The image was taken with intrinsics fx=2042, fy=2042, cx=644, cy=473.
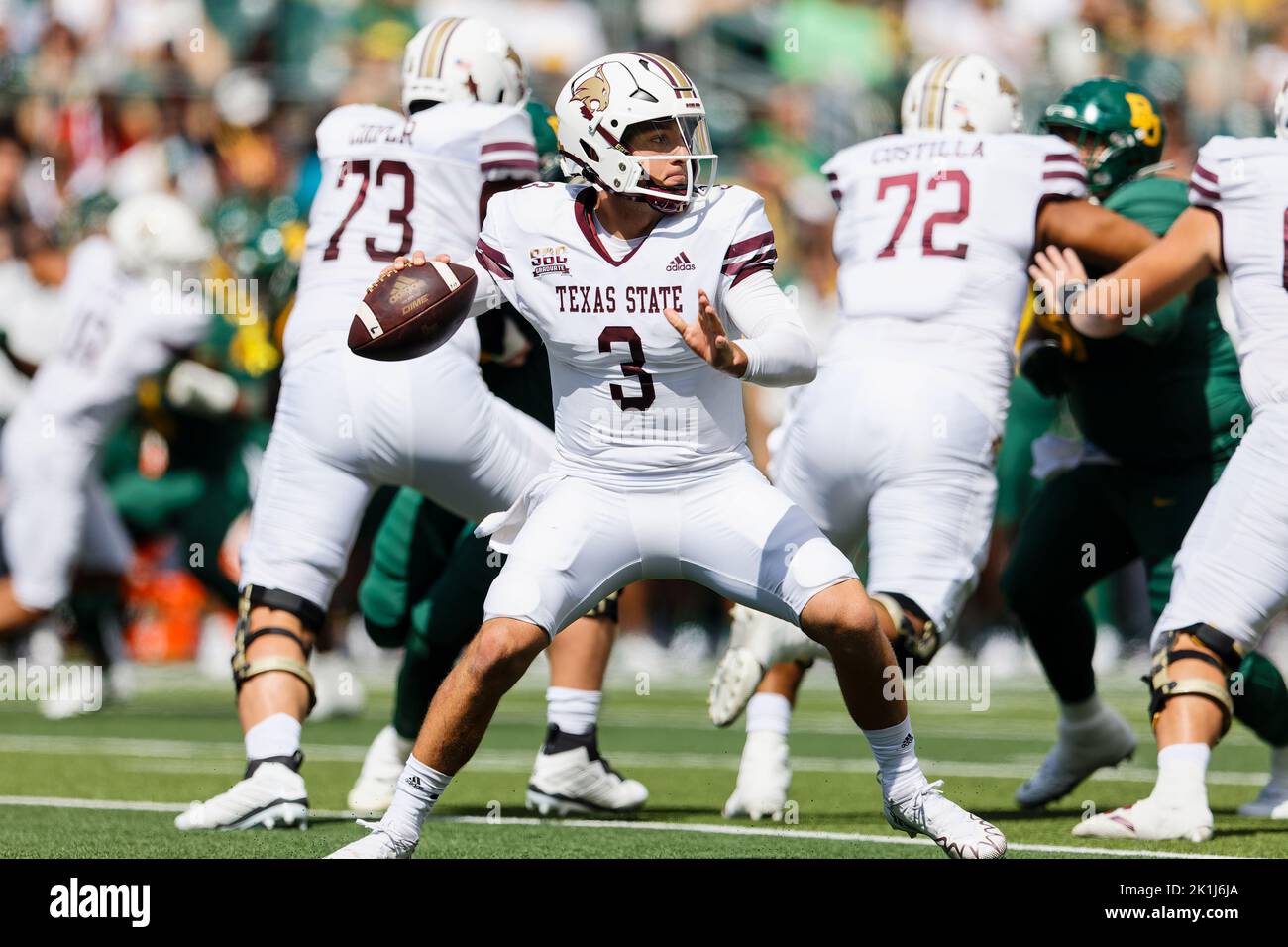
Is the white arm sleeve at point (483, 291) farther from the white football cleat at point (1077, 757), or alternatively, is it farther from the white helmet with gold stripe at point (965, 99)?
the white football cleat at point (1077, 757)

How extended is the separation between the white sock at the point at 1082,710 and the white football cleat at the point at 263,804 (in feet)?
7.50

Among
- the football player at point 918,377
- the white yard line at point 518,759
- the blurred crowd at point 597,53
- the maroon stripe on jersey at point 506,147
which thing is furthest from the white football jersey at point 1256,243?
the blurred crowd at point 597,53

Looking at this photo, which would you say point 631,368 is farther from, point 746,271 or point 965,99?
point 965,99

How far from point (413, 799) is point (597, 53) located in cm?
1162

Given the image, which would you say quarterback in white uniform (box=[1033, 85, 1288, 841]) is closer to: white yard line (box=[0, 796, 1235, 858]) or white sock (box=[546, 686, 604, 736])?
white yard line (box=[0, 796, 1235, 858])

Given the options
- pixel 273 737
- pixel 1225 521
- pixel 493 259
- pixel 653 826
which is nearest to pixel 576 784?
pixel 653 826

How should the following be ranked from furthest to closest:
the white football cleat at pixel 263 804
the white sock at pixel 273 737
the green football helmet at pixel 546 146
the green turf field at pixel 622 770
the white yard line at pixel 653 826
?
the green football helmet at pixel 546 146 → the white sock at pixel 273 737 → the white football cleat at pixel 263 804 → the green turf field at pixel 622 770 → the white yard line at pixel 653 826

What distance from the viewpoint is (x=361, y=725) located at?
889 cm

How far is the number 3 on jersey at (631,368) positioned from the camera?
4586mm

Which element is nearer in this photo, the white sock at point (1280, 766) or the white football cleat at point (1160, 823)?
the white football cleat at point (1160, 823)

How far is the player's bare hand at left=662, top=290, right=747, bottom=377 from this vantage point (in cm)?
412

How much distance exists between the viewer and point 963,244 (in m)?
5.67

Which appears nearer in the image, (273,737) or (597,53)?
(273,737)

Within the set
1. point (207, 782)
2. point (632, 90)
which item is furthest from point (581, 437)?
point (207, 782)
